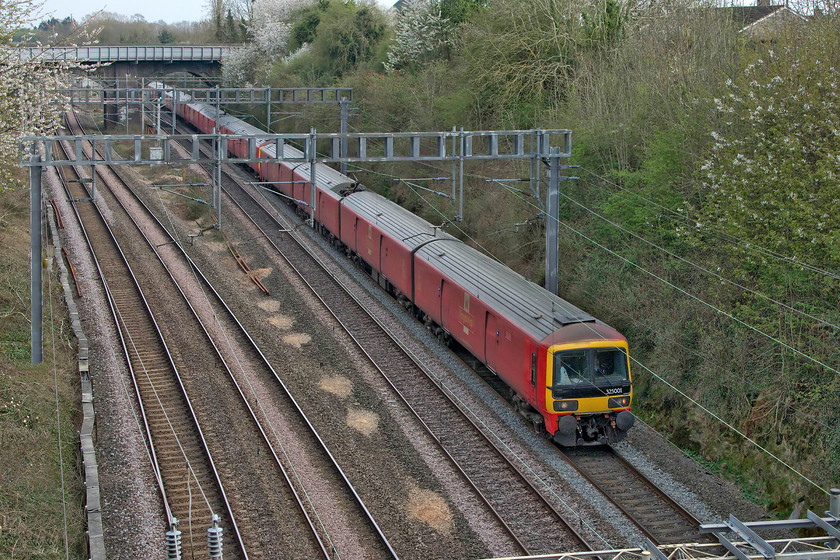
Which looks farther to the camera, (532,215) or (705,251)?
(532,215)

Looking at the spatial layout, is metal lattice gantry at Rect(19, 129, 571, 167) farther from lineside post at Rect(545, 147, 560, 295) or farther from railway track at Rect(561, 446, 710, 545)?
railway track at Rect(561, 446, 710, 545)

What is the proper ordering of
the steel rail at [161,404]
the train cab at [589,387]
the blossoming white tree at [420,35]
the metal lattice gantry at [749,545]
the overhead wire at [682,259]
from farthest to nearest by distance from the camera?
the blossoming white tree at [420,35]
the train cab at [589,387]
the overhead wire at [682,259]
the steel rail at [161,404]
the metal lattice gantry at [749,545]

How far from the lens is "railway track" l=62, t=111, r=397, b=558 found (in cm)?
1262

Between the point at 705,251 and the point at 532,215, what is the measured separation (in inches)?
257

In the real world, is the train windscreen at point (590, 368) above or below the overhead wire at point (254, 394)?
above

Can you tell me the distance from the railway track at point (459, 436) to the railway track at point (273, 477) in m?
2.09

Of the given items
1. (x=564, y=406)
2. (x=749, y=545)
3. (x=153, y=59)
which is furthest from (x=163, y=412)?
(x=153, y=59)

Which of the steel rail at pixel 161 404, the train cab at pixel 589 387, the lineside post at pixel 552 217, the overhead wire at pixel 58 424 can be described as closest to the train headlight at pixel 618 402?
the train cab at pixel 589 387

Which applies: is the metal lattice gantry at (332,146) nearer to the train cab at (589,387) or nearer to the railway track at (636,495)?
the train cab at (589,387)

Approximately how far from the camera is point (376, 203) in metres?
26.9

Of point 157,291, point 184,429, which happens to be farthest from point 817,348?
point 157,291

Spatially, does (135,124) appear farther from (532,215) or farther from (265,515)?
(265,515)

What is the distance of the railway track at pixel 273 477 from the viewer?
12625mm

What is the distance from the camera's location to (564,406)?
15.1 m
